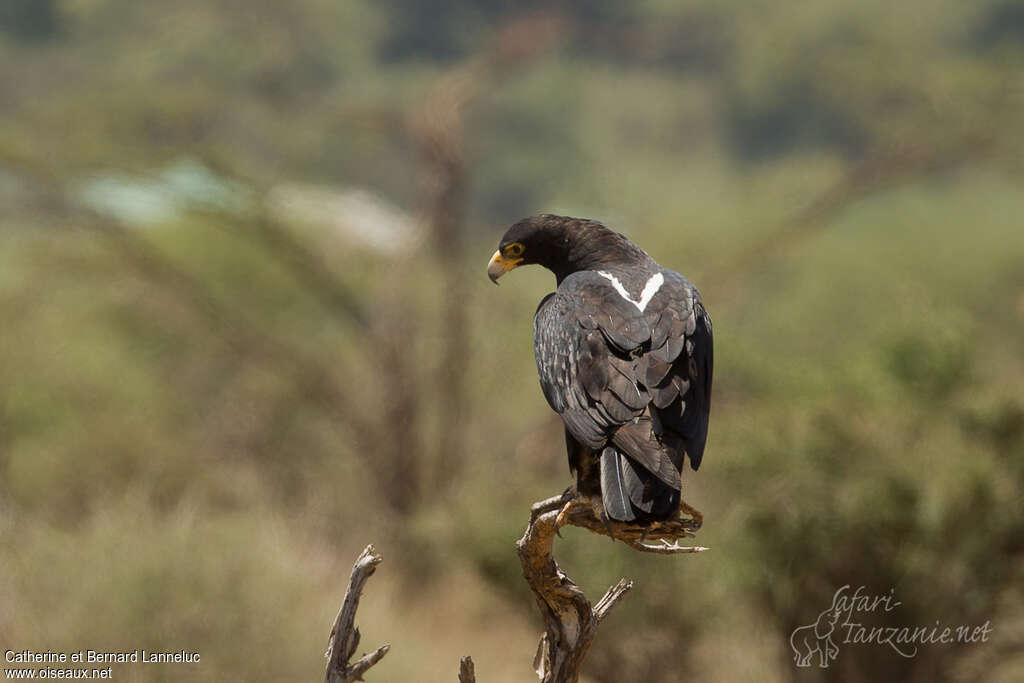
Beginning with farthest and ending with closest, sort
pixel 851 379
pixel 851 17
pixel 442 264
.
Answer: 1. pixel 851 17
2. pixel 442 264
3. pixel 851 379

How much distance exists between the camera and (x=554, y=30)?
2014 centimetres

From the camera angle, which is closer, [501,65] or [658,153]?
[501,65]

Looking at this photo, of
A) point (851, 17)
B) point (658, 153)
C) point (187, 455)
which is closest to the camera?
point (187, 455)

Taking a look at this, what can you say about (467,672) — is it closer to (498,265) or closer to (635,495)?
(635,495)

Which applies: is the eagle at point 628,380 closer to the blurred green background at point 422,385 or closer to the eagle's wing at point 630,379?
the eagle's wing at point 630,379

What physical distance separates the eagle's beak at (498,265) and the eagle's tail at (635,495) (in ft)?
4.49

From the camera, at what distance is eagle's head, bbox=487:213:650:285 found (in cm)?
539

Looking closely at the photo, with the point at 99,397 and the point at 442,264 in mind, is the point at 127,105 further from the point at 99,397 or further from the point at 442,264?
the point at 442,264

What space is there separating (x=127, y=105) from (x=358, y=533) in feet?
32.1

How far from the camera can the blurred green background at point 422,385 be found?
38.5ft

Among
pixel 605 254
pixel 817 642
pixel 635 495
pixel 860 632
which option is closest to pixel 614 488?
pixel 635 495

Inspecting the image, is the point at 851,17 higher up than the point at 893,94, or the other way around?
the point at 851,17

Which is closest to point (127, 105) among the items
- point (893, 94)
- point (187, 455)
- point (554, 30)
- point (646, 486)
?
point (187, 455)

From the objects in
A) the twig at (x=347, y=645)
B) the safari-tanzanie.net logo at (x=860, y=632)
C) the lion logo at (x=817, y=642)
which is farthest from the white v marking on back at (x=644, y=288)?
the lion logo at (x=817, y=642)
